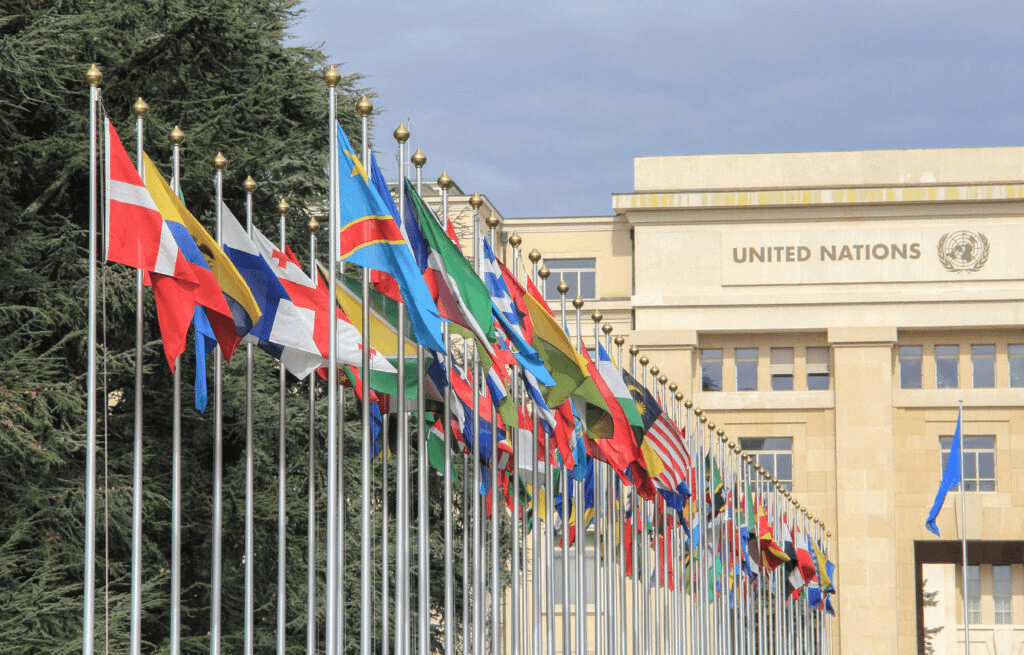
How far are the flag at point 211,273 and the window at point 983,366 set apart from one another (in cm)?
4717

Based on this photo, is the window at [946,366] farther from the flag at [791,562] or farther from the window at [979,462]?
the flag at [791,562]

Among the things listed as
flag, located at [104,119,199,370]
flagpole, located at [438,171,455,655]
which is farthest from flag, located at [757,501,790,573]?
flag, located at [104,119,199,370]

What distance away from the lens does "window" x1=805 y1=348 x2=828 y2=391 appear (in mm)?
57938

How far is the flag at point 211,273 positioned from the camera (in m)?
12.5

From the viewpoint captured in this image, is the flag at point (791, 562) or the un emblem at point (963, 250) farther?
the un emblem at point (963, 250)

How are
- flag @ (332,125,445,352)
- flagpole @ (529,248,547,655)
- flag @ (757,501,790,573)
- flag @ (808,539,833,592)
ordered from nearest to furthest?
flag @ (332,125,445,352) < flagpole @ (529,248,547,655) < flag @ (757,501,790,573) < flag @ (808,539,833,592)

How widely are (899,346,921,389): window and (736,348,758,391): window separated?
5.04 metres

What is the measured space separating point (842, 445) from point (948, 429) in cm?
383

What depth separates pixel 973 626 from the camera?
192 ft

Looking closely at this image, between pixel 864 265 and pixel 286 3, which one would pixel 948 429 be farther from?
pixel 286 3

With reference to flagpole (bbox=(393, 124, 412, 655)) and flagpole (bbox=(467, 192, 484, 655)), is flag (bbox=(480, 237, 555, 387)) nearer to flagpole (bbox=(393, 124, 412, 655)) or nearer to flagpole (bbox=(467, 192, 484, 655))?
flagpole (bbox=(467, 192, 484, 655))

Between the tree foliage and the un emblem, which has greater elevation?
the un emblem

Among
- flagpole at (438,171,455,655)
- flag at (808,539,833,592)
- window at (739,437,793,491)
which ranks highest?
window at (739,437,793,491)

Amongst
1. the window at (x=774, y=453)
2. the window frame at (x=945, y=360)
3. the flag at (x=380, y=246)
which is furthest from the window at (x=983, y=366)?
the flag at (x=380, y=246)
